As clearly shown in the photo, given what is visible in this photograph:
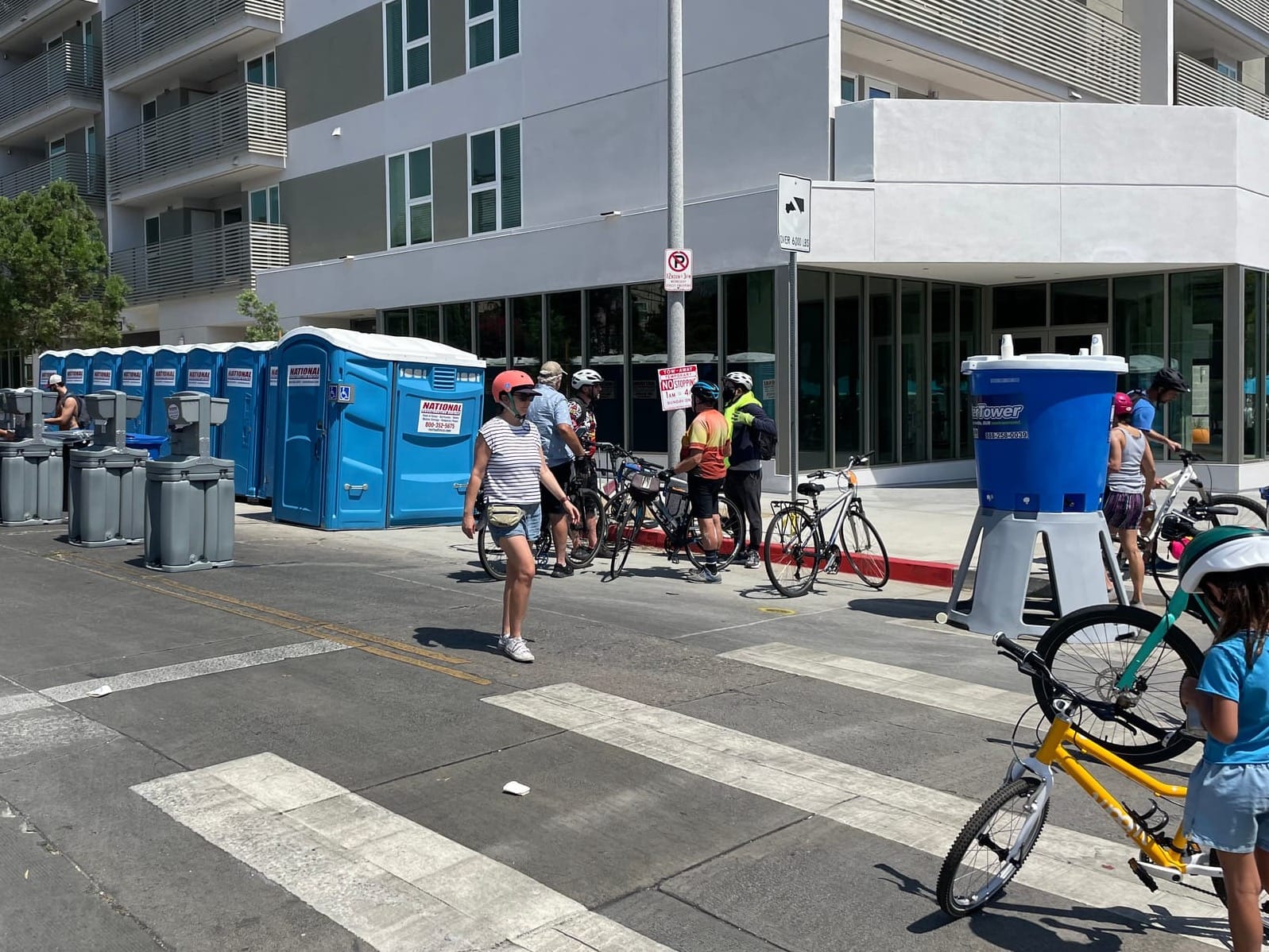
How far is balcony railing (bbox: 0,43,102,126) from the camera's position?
3641cm

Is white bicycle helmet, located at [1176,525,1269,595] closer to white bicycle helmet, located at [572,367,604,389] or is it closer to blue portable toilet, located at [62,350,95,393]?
white bicycle helmet, located at [572,367,604,389]

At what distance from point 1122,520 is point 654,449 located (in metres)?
11.1

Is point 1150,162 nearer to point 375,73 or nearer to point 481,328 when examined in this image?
point 481,328

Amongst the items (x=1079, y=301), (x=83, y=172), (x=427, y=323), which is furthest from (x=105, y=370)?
(x=1079, y=301)

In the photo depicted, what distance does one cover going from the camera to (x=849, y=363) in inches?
760

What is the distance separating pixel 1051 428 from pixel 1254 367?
1292 centimetres

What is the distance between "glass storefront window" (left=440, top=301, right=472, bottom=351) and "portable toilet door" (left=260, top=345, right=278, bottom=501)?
20.5 feet

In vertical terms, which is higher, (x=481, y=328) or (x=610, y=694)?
(x=481, y=328)

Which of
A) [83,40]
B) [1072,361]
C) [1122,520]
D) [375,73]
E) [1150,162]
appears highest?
[83,40]

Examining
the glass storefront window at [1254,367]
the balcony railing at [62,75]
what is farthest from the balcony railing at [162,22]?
the glass storefront window at [1254,367]

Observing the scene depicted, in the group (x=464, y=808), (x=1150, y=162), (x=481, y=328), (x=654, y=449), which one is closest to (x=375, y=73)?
(x=481, y=328)

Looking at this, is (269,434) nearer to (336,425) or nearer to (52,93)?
(336,425)

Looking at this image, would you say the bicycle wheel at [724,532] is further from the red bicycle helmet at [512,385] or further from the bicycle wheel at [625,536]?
the red bicycle helmet at [512,385]

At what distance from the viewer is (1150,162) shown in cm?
1823
